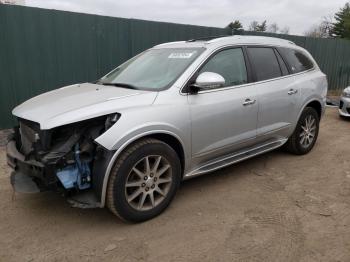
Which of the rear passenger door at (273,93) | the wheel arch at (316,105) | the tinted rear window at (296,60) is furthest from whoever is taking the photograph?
the wheel arch at (316,105)

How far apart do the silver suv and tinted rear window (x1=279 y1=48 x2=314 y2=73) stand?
14cm

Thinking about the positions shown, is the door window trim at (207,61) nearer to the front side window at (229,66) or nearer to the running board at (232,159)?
the front side window at (229,66)

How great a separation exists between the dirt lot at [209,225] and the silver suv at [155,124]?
1.02 ft

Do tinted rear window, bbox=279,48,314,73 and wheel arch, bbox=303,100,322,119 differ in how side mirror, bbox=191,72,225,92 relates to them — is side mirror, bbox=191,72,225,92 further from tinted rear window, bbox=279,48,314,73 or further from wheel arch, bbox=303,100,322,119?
wheel arch, bbox=303,100,322,119

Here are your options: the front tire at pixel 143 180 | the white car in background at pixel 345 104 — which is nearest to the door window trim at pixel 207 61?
the front tire at pixel 143 180

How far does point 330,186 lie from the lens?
14.0 ft

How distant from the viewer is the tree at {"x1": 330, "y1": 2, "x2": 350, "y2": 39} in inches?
1465

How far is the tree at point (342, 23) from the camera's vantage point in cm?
3720

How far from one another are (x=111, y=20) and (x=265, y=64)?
4060 mm

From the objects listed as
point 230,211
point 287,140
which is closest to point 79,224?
point 230,211

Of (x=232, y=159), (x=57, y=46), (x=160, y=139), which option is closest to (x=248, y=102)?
(x=232, y=159)

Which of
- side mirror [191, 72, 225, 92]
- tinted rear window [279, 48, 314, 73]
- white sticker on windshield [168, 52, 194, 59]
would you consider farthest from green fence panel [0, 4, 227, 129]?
side mirror [191, 72, 225, 92]

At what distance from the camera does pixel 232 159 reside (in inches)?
167

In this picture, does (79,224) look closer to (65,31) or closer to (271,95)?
(271,95)
